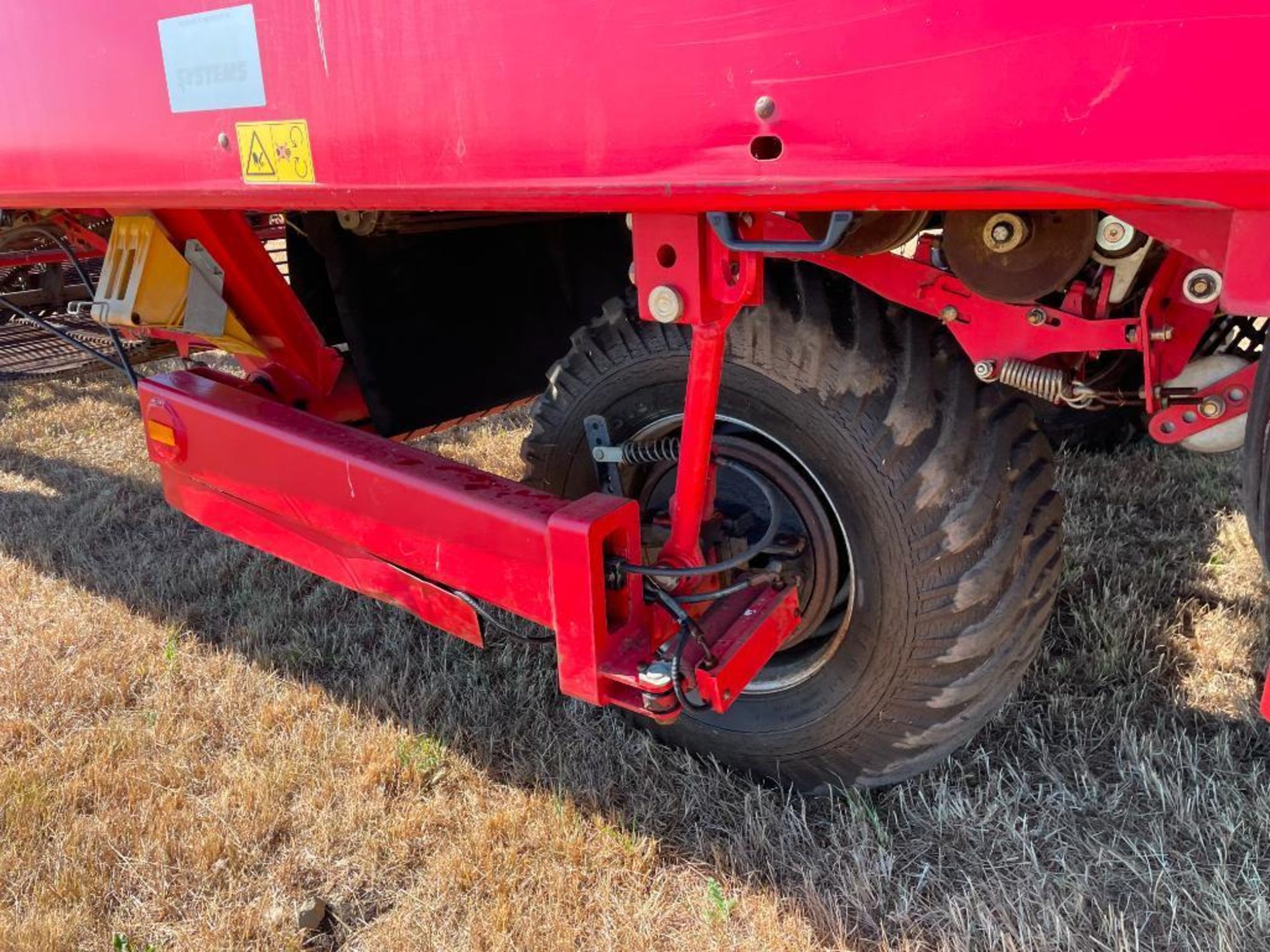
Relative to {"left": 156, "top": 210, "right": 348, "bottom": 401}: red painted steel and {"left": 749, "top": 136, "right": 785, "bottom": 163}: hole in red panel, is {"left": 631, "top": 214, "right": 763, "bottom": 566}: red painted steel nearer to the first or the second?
{"left": 749, "top": 136, "right": 785, "bottom": 163}: hole in red panel

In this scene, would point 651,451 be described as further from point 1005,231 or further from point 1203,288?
point 1203,288

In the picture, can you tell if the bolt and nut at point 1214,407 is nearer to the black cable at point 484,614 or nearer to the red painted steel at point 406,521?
the red painted steel at point 406,521

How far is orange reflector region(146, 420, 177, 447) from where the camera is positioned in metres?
2.37

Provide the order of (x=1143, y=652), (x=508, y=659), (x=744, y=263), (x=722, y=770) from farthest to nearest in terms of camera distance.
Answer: (x=508, y=659)
(x=1143, y=652)
(x=722, y=770)
(x=744, y=263)

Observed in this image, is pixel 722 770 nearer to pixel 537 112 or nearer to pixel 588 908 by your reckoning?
pixel 588 908

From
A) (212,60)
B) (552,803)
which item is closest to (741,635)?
(552,803)

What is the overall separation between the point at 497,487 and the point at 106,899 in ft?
3.57

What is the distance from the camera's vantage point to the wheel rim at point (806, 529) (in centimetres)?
185

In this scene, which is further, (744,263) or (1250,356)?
(1250,356)

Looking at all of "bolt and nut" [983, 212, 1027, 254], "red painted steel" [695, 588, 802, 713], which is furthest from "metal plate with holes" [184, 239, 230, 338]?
"bolt and nut" [983, 212, 1027, 254]

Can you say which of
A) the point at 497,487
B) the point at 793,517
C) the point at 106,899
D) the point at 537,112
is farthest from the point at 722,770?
the point at 537,112

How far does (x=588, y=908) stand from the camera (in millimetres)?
1811

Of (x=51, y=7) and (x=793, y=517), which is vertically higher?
(x=51, y=7)

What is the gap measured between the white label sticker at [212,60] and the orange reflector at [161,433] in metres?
0.85
